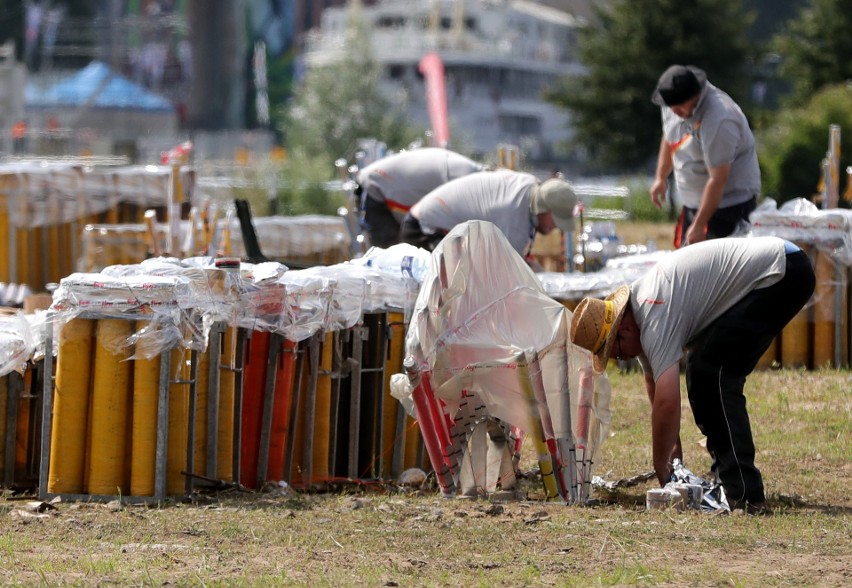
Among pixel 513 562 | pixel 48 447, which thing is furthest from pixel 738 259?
pixel 48 447

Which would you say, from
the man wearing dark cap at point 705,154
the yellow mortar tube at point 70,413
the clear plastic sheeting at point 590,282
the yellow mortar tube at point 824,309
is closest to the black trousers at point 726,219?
the man wearing dark cap at point 705,154

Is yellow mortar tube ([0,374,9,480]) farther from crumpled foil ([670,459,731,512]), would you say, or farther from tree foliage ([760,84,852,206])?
tree foliage ([760,84,852,206])

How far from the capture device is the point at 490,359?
23.4ft

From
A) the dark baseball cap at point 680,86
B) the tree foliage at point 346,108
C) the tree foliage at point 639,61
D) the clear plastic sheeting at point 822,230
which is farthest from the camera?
the tree foliage at point 346,108

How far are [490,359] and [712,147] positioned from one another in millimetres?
3086

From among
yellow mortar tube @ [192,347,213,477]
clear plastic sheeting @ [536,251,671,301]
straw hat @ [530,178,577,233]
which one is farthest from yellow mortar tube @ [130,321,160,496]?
clear plastic sheeting @ [536,251,671,301]

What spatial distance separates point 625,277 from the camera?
36.2 feet

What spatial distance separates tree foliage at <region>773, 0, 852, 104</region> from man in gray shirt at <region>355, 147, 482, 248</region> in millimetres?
32618

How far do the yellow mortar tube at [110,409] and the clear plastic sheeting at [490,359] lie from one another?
4.29 ft

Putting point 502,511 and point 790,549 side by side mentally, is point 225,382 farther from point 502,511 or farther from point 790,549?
point 790,549

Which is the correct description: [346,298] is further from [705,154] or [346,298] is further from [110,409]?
[705,154]

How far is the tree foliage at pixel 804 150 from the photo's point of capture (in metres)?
35.2

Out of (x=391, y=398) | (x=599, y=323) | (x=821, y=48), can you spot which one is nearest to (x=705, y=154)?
(x=391, y=398)

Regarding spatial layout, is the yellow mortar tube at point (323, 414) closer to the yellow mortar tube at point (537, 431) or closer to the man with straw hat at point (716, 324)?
the yellow mortar tube at point (537, 431)
